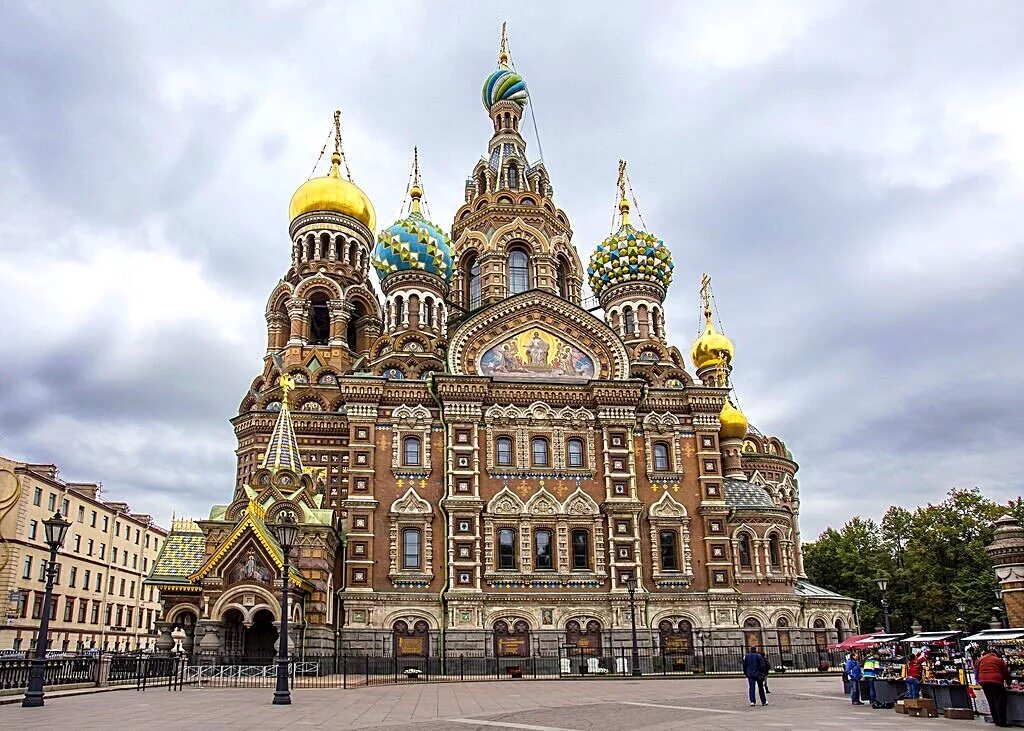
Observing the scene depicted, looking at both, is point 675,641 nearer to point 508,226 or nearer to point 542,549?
point 542,549

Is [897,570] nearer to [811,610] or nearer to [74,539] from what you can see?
[811,610]

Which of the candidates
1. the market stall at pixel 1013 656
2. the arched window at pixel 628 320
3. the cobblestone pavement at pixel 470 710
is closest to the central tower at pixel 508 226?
the arched window at pixel 628 320

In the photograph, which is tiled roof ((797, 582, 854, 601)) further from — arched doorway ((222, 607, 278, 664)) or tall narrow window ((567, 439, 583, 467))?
arched doorway ((222, 607, 278, 664))

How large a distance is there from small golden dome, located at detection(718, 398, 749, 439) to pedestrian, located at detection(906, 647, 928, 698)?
24.3 m

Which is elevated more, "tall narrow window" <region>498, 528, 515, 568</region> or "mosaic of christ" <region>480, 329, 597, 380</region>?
"mosaic of christ" <region>480, 329, 597, 380</region>

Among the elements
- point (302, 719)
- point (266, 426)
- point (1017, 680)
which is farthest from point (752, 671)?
point (266, 426)

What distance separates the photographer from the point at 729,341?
45.9 m

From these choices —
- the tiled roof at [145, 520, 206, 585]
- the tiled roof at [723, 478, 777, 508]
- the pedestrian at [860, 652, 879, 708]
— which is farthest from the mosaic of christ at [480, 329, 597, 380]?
the pedestrian at [860, 652, 879, 708]

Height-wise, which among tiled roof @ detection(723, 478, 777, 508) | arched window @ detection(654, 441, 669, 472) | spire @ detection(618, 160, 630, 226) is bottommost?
tiled roof @ detection(723, 478, 777, 508)

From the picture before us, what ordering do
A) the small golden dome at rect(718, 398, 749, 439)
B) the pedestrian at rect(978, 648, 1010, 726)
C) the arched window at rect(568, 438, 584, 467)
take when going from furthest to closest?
the small golden dome at rect(718, 398, 749, 439)
the arched window at rect(568, 438, 584, 467)
the pedestrian at rect(978, 648, 1010, 726)

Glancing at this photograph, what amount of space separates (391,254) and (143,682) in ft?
77.9

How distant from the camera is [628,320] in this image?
4153cm

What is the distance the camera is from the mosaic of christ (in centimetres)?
3591

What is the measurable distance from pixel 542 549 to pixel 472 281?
15.8 metres
